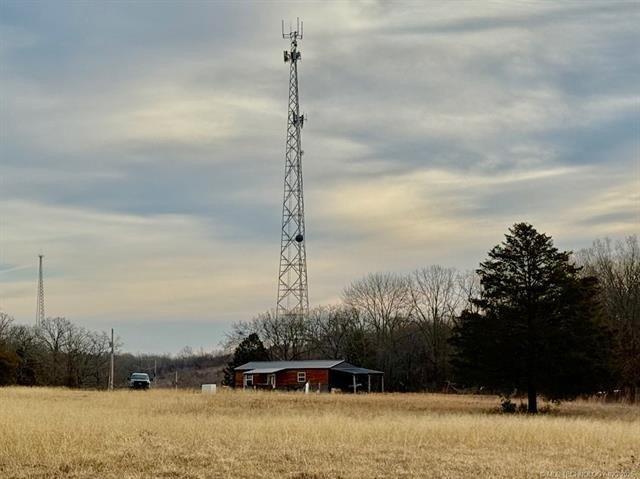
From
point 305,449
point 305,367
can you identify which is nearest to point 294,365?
point 305,367

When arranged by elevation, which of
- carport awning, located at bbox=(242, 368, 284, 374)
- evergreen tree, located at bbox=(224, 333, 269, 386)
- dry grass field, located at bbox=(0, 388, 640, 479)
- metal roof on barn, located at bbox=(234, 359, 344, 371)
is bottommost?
dry grass field, located at bbox=(0, 388, 640, 479)

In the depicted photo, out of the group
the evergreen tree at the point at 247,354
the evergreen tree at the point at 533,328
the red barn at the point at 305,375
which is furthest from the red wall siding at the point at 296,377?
the evergreen tree at the point at 533,328

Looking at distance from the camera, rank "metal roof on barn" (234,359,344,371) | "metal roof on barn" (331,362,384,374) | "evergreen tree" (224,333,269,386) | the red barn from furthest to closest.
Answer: "evergreen tree" (224,333,269,386) < "metal roof on barn" (331,362,384,374) < "metal roof on barn" (234,359,344,371) < the red barn

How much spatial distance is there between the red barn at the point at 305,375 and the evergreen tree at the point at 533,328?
37432mm

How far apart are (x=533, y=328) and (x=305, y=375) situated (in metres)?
42.3

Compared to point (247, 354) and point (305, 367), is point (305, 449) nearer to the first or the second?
point (305, 367)

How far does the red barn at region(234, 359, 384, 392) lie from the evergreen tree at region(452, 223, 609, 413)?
123 ft

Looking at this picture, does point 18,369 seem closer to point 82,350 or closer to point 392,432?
point 82,350

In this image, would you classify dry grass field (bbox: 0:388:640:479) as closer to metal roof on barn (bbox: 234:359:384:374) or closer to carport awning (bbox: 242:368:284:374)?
metal roof on barn (bbox: 234:359:384:374)

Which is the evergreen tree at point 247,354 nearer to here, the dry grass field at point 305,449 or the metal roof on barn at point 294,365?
the metal roof on barn at point 294,365

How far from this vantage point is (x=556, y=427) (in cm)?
2453

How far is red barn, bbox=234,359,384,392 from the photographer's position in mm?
76562

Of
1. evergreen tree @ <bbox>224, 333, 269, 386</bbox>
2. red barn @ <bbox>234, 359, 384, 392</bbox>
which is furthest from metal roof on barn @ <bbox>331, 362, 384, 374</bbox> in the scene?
evergreen tree @ <bbox>224, 333, 269, 386</bbox>

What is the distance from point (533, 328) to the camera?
38000 mm
